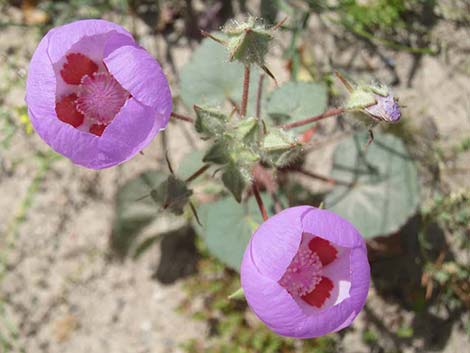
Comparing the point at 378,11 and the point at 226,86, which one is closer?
the point at 226,86

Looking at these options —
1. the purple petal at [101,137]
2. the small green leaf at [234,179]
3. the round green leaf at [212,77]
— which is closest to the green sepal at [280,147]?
the small green leaf at [234,179]

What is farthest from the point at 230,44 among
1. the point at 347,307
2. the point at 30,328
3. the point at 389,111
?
the point at 30,328

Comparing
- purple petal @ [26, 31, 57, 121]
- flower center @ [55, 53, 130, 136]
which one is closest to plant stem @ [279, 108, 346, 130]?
flower center @ [55, 53, 130, 136]

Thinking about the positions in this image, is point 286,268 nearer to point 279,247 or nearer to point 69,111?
point 279,247

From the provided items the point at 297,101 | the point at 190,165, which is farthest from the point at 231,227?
the point at 297,101

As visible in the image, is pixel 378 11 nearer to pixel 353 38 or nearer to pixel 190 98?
pixel 353 38

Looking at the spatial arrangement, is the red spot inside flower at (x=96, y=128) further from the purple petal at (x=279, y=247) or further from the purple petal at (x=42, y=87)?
the purple petal at (x=279, y=247)
